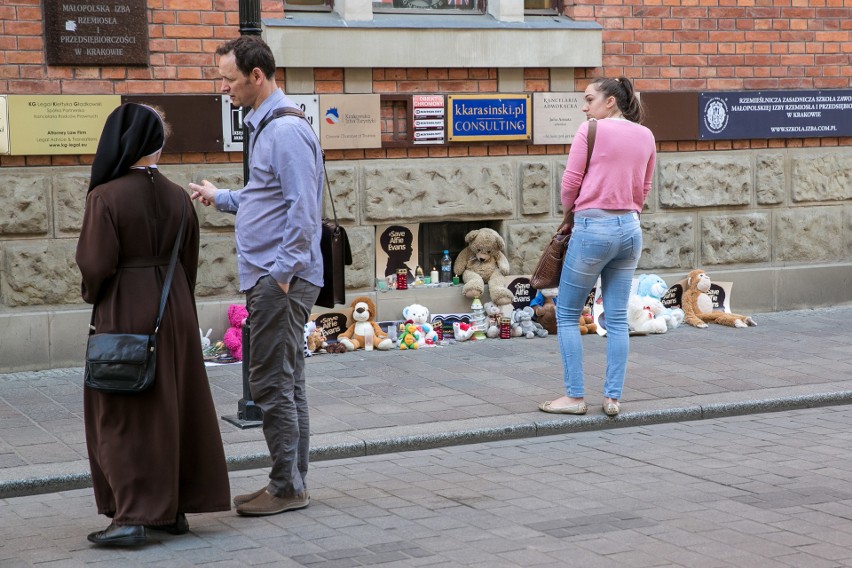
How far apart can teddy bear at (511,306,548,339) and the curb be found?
8.61ft

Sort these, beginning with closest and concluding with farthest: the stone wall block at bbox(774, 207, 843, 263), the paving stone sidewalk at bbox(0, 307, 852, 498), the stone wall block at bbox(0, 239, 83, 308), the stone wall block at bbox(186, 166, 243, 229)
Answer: the paving stone sidewalk at bbox(0, 307, 852, 498) → the stone wall block at bbox(0, 239, 83, 308) → the stone wall block at bbox(186, 166, 243, 229) → the stone wall block at bbox(774, 207, 843, 263)

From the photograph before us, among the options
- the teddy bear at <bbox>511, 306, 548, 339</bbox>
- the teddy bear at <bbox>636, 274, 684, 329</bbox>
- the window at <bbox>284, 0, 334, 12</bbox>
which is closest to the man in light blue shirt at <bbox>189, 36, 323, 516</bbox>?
the window at <bbox>284, 0, 334, 12</bbox>

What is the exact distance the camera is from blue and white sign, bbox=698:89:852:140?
11.1m

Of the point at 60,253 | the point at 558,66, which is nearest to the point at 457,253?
the point at 558,66

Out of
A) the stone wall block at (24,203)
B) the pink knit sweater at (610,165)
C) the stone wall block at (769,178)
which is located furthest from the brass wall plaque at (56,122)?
the stone wall block at (769,178)

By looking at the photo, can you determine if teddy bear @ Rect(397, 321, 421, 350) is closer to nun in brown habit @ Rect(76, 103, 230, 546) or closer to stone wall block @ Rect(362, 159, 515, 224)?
stone wall block @ Rect(362, 159, 515, 224)

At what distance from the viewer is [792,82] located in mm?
11430

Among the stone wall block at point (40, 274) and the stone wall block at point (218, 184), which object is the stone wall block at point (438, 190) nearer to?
the stone wall block at point (218, 184)

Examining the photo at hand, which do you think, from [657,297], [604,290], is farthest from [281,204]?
[657,297]

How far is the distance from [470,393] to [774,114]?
481 cm

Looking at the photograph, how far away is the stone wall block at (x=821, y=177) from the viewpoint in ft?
37.8

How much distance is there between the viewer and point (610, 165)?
23.9 feet

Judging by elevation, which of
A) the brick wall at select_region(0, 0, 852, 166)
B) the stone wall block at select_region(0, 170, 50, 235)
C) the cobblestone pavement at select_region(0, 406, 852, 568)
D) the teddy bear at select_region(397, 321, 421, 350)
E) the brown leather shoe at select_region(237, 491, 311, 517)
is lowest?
the cobblestone pavement at select_region(0, 406, 852, 568)

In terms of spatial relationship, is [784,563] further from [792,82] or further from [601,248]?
[792,82]
